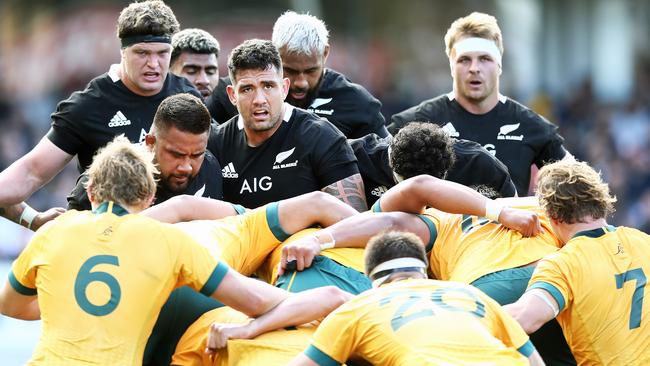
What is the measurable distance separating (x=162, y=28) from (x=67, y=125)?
0.89m

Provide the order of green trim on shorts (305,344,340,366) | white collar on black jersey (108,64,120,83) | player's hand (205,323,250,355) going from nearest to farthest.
Answer: green trim on shorts (305,344,340,366) → player's hand (205,323,250,355) → white collar on black jersey (108,64,120,83)

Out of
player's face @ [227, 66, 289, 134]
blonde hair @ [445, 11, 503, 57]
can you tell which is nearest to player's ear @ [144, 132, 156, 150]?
player's face @ [227, 66, 289, 134]

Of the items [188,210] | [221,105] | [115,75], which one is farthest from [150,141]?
[221,105]

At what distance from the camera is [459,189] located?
6.72 meters

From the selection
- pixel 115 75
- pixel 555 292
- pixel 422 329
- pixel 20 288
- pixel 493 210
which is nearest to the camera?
pixel 422 329

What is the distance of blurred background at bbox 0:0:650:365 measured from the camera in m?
20.7

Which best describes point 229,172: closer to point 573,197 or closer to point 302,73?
point 302,73

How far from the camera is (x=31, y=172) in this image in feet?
26.4

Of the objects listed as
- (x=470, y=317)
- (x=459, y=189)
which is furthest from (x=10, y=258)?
(x=470, y=317)

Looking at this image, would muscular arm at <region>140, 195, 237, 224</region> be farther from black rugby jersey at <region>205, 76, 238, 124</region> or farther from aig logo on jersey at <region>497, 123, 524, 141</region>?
aig logo on jersey at <region>497, 123, 524, 141</region>

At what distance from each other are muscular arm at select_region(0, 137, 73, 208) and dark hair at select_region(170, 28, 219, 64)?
68.6 inches

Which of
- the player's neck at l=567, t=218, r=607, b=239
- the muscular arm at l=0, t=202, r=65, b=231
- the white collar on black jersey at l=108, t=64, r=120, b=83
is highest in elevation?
the white collar on black jersey at l=108, t=64, r=120, b=83

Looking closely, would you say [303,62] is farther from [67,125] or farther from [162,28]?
[67,125]

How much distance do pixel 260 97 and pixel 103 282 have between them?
236 cm
